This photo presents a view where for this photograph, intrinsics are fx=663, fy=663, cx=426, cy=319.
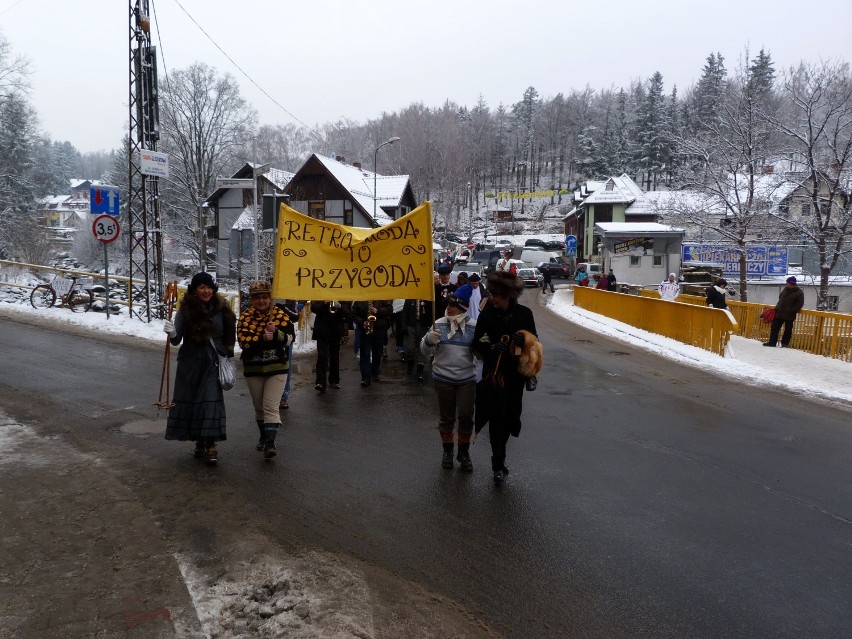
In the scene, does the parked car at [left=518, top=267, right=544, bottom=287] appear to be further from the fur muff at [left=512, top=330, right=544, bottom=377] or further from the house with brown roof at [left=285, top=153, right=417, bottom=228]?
the fur muff at [left=512, top=330, right=544, bottom=377]

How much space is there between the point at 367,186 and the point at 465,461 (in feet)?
157

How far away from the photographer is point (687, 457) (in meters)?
7.19

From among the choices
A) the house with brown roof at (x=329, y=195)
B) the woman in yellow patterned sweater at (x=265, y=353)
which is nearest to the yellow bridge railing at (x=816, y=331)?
the woman in yellow patterned sweater at (x=265, y=353)

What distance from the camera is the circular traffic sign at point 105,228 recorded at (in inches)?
629

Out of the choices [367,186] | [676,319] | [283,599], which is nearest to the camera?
[283,599]

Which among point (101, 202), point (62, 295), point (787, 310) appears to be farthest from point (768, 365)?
point (62, 295)

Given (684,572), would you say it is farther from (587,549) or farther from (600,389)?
(600,389)

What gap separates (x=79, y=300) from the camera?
1961 centimetres

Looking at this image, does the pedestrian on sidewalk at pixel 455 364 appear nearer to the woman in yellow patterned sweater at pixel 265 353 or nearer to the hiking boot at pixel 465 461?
the hiking boot at pixel 465 461

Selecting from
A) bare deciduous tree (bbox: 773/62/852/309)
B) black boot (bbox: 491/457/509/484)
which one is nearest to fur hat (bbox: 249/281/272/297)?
black boot (bbox: 491/457/509/484)

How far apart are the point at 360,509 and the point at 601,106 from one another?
144 metres

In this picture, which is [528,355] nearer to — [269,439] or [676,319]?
[269,439]

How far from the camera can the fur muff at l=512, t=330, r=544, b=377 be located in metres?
5.82

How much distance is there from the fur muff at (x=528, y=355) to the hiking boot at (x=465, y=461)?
3.81ft
